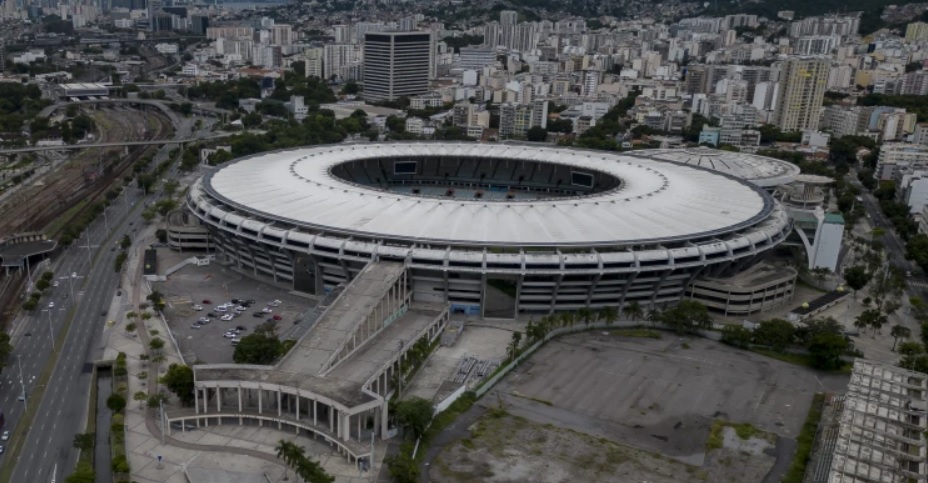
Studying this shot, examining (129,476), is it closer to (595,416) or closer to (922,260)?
(595,416)

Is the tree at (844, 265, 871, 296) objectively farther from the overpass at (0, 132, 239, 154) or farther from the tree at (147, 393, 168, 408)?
the overpass at (0, 132, 239, 154)

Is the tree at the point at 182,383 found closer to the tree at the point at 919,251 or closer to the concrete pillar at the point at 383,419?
the concrete pillar at the point at 383,419

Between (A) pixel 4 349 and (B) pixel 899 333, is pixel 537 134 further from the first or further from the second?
(A) pixel 4 349

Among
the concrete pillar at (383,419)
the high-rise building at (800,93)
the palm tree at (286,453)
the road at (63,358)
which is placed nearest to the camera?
the palm tree at (286,453)

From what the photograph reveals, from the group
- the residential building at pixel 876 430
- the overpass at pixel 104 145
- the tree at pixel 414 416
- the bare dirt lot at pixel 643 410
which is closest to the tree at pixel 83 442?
the tree at pixel 414 416

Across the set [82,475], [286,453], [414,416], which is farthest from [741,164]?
[82,475]

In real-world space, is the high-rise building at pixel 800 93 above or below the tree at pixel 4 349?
above
